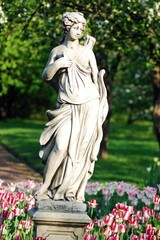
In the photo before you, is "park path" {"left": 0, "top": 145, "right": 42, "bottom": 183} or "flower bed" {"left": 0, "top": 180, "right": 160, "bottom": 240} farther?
"park path" {"left": 0, "top": 145, "right": 42, "bottom": 183}

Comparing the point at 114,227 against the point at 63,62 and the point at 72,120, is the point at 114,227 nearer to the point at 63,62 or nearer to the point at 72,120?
the point at 72,120

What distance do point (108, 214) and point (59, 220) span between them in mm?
1993

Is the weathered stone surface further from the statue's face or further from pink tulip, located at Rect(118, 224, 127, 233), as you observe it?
the statue's face

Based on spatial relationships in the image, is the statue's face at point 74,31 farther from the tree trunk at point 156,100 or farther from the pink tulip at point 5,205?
the tree trunk at point 156,100

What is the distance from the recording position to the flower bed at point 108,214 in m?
8.20

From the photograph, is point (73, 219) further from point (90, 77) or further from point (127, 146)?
point (127, 146)

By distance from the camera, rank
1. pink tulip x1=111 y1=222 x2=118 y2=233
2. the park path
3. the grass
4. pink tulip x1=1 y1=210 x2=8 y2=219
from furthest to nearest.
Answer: the grass, the park path, pink tulip x1=1 y1=210 x2=8 y2=219, pink tulip x1=111 y1=222 x2=118 y2=233

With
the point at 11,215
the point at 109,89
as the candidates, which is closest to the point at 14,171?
the point at 109,89

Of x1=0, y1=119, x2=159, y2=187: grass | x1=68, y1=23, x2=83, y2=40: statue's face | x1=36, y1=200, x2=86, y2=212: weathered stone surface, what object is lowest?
x1=0, y1=119, x2=159, y2=187: grass

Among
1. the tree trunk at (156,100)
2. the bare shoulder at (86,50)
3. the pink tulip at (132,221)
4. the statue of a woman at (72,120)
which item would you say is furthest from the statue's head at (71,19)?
the tree trunk at (156,100)

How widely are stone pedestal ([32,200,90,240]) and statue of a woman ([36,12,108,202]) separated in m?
0.10

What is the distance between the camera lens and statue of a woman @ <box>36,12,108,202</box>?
24.4 ft

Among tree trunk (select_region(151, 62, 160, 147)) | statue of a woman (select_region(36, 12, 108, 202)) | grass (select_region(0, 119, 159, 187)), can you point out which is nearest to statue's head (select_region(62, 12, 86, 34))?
statue of a woman (select_region(36, 12, 108, 202))

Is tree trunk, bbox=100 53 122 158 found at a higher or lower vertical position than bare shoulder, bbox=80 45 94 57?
lower
